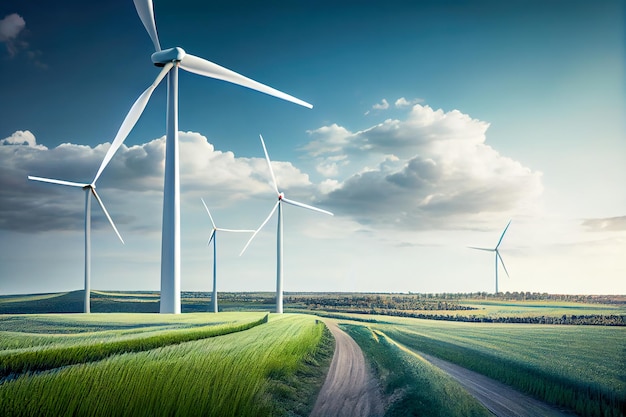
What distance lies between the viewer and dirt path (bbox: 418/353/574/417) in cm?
1220

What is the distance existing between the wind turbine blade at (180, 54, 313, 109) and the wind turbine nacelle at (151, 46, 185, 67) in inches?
13.0

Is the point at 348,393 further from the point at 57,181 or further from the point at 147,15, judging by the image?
the point at 57,181

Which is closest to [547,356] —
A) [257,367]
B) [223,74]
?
[257,367]

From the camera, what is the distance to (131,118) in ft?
72.5

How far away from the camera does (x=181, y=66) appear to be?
79.7 ft

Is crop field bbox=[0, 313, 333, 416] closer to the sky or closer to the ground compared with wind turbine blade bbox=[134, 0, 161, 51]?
closer to the ground

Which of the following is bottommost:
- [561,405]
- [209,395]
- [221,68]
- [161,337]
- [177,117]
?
[561,405]

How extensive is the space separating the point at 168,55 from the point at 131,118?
13.2 ft

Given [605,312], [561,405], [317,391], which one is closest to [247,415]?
[317,391]

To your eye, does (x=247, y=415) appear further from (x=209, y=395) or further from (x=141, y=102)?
(x=141, y=102)

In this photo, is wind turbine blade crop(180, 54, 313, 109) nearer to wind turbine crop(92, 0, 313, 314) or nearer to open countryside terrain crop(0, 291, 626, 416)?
wind turbine crop(92, 0, 313, 314)

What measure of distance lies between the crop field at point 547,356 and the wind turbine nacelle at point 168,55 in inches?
705

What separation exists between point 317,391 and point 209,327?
5652 millimetres

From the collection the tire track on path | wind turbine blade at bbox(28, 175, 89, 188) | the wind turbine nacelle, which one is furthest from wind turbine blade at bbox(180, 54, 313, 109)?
the tire track on path
